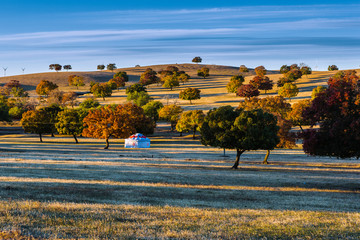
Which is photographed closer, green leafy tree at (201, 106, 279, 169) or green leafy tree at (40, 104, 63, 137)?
green leafy tree at (201, 106, 279, 169)

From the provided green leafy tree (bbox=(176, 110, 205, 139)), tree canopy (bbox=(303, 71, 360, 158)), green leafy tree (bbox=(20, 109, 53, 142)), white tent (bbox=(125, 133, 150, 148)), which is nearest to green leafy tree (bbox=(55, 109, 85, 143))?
green leafy tree (bbox=(20, 109, 53, 142))

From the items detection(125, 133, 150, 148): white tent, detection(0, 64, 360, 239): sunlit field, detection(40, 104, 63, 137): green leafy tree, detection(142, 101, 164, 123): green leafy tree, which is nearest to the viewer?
detection(0, 64, 360, 239): sunlit field

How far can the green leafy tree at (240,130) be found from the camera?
154 feet

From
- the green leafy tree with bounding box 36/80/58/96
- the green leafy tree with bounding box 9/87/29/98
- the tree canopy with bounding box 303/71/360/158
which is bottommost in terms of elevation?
the tree canopy with bounding box 303/71/360/158

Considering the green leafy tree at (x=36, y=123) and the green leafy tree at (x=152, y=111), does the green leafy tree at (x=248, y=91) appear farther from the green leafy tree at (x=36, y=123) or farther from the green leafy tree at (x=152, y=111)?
the green leafy tree at (x=36, y=123)

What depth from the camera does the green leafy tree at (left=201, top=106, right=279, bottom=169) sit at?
154ft

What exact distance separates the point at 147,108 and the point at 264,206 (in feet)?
360

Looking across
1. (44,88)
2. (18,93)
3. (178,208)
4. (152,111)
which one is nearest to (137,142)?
(152,111)

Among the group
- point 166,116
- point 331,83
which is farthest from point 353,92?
point 166,116

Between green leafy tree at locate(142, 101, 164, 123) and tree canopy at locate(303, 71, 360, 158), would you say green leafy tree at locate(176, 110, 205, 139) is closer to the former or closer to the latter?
green leafy tree at locate(142, 101, 164, 123)

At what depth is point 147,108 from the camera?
427 feet

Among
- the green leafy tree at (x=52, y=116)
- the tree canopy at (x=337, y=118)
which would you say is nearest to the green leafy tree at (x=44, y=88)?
the green leafy tree at (x=52, y=116)

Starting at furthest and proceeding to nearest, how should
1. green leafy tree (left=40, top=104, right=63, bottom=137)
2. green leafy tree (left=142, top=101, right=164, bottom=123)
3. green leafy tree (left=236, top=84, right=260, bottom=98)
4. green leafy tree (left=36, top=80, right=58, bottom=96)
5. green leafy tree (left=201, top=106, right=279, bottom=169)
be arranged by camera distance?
green leafy tree (left=36, top=80, right=58, bottom=96)
green leafy tree (left=236, top=84, right=260, bottom=98)
green leafy tree (left=142, top=101, right=164, bottom=123)
green leafy tree (left=40, top=104, right=63, bottom=137)
green leafy tree (left=201, top=106, right=279, bottom=169)

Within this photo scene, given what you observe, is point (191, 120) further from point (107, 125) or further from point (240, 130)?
point (240, 130)
